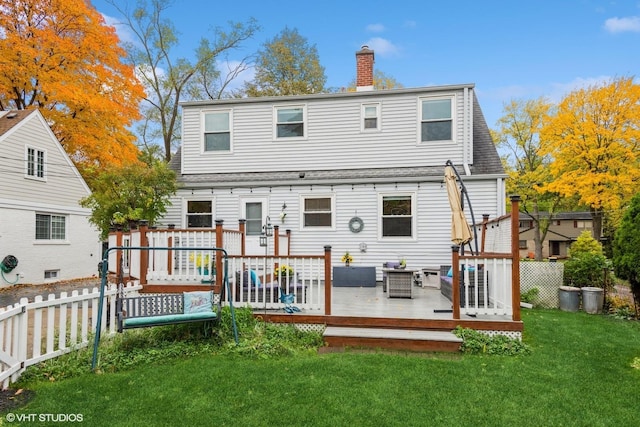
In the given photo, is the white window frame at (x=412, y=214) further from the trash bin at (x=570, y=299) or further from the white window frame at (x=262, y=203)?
the trash bin at (x=570, y=299)

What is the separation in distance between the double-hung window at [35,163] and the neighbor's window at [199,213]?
7653 mm

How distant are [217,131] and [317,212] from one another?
14.2 feet

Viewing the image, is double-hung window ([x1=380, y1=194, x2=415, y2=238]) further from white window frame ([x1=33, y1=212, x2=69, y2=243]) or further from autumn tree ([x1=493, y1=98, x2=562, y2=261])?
autumn tree ([x1=493, y1=98, x2=562, y2=261])

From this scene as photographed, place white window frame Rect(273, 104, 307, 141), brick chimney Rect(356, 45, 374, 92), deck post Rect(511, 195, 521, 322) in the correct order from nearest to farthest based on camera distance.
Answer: deck post Rect(511, 195, 521, 322) → white window frame Rect(273, 104, 307, 141) → brick chimney Rect(356, 45, 374, 92)

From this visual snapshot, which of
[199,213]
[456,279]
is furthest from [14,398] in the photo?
[199,213]

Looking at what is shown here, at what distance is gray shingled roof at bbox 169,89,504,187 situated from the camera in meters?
10.1

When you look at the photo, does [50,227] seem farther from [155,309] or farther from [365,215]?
[155,309]

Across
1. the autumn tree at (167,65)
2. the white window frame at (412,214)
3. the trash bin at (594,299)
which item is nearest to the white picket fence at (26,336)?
the white window frame at (412,214)

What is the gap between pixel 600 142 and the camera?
1642 cm

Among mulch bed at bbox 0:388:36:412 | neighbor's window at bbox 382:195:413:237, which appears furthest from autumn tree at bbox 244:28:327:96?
mulch bed at bbox 0:388:36:412

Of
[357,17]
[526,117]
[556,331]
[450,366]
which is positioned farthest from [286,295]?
[526,117]

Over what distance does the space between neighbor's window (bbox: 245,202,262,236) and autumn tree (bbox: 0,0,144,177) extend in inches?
302

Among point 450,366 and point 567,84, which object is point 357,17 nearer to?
point 567,84

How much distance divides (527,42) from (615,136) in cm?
562
